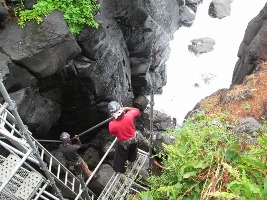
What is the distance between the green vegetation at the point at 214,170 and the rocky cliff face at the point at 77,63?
7.30m

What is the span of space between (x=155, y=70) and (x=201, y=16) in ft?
29.0

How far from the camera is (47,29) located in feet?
35.0

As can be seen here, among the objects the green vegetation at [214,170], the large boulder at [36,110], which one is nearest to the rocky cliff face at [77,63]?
the large boulder at [36,110]

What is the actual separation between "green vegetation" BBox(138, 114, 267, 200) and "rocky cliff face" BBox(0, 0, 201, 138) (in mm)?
7305

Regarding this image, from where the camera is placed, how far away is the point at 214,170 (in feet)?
12.7

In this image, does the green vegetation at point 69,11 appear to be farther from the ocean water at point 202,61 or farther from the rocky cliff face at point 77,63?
the ocean water at point 202,61

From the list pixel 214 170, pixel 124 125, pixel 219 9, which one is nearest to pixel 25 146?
pixel 124 125

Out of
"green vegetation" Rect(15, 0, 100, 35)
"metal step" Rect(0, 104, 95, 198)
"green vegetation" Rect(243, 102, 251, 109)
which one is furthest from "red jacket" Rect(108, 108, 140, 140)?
"green vegetation" Rect(243, 102, 251, 109)

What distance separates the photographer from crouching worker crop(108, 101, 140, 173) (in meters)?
7.41

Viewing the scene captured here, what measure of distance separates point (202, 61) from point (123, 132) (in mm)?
15913

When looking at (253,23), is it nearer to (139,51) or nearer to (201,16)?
(139,51)

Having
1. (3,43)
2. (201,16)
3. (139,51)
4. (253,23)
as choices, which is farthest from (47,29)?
(201,16)

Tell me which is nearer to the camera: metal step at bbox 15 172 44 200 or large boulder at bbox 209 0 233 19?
metal step at bbox 15 172 44 200

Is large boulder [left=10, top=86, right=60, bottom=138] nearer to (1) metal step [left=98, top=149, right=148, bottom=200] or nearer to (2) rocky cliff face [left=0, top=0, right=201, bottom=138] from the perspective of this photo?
(2) rocky cliff face [left=0, top=0, right=201, bottom=138]
